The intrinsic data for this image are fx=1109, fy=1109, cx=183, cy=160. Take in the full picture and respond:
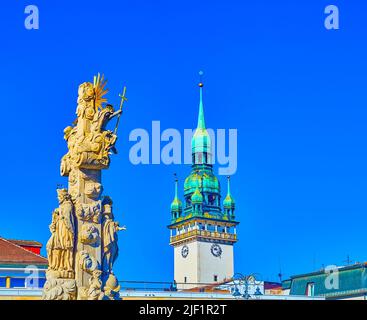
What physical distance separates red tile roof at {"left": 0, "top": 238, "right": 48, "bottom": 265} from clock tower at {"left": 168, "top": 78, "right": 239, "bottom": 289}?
90.9 metres

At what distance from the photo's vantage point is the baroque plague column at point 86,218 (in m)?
27.2

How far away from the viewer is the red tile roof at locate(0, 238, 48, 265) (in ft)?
177

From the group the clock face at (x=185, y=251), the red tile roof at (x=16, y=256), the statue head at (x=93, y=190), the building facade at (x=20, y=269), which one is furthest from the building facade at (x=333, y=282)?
the clock face at (x=185, y=251)

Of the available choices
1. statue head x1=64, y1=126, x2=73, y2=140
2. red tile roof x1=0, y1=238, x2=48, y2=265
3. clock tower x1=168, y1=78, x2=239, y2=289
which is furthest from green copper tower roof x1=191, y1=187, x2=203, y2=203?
statue head x1=64, y1=126, x2=73, y2=140

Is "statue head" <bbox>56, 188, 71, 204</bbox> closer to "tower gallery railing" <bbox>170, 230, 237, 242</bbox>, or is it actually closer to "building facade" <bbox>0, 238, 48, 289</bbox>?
"building facade" <bbox>0, 238, 48, 289</bbox>

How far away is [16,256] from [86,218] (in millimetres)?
27986

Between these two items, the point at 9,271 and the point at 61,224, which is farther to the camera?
the point at 9,271

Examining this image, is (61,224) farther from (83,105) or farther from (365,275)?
(365,275)

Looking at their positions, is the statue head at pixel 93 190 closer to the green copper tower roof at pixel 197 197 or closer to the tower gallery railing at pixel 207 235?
the green copper tower roof at pixel 197 197

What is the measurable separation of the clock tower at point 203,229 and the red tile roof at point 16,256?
298 ft
